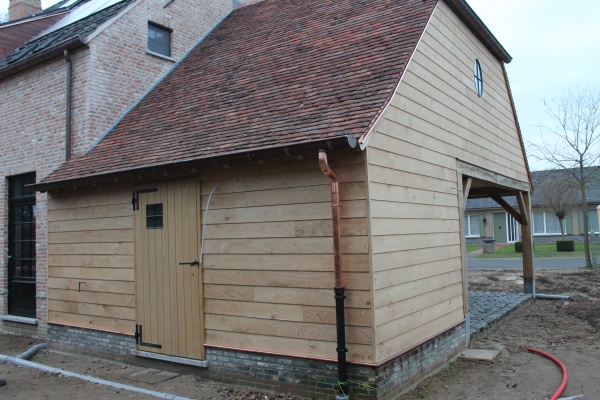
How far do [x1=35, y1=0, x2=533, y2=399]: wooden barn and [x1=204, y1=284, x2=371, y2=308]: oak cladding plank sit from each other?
0.05 feet

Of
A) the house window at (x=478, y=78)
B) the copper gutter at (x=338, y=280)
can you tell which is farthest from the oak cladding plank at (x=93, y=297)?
the house window at (x=478, y=78)

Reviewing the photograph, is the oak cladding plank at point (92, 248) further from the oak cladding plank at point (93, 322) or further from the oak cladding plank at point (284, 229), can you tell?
the oak cladding plank at point (284, 229)

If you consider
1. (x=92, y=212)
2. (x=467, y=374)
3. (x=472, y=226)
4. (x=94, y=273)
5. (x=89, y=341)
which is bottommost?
(x=467, y=374)

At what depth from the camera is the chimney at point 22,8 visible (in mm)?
16641

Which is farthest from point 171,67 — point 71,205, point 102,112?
point 71,205

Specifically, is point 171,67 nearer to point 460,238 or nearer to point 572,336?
point 460,238

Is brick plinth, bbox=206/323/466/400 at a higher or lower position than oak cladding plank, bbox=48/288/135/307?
lower

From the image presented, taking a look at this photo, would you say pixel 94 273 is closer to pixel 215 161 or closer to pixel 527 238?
pixel 215 161

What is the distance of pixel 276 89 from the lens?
7.63 meters

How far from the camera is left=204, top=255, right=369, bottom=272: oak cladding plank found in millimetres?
5504

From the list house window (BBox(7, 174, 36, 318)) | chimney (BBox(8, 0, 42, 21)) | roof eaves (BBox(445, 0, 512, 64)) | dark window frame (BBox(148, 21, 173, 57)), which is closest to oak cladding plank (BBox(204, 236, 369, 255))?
roof eaves (BBox(445, 0, 512, 64))

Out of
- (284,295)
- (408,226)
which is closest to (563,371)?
(408,226)

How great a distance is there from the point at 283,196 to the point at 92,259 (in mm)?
3842

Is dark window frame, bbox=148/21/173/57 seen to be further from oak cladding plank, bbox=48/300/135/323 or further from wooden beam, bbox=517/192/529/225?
wooden beam, bbox=517/192/529/225
